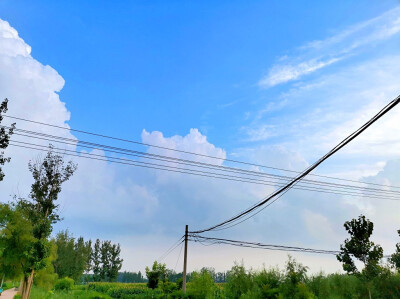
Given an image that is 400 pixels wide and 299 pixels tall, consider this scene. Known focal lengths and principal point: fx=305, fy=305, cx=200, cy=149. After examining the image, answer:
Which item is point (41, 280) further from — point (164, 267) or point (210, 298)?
point (210, 298)

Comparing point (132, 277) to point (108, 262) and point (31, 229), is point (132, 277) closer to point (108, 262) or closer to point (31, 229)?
point (108, 262)

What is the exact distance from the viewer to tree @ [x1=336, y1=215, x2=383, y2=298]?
96.2ft

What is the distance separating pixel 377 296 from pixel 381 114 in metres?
33.2

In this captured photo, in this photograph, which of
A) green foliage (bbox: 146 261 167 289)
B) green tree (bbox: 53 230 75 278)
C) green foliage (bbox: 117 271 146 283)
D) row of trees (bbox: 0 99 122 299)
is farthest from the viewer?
Answer: green foliage (bbox: 117 271 146 283)

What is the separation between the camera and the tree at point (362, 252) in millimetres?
29328

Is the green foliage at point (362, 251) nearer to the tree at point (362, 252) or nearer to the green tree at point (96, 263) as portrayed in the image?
the tree at point (362, 252)

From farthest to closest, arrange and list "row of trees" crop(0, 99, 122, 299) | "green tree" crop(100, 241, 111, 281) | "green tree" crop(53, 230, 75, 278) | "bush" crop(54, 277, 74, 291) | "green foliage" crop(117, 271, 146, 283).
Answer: "green foliage" crop(117, 271, 146, 283) → "green tree" crop(100, 241, 111, 281) → "green tree" crop(53, 230, 75, 278) → "bush" crop(54, 277, 74, 291) → "row of trees" crop(0, 99, 122, 299)

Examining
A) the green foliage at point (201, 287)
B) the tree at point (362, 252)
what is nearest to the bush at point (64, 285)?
the green foliage at point (201, 287)

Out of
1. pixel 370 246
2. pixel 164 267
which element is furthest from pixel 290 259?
pixel 164 267

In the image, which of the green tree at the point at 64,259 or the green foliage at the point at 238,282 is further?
the green tree at the point at 64,259

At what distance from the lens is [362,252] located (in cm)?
3016

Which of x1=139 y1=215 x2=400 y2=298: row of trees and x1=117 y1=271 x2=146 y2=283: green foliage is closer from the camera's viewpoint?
x1=139 y1=215 x2=400 y2=298: row of trees

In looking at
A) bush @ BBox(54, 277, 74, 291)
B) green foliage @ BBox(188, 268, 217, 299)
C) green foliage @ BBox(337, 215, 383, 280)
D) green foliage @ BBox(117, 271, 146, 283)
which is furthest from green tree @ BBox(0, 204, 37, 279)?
green foliage @ BBox(117, 271, 146, 283)

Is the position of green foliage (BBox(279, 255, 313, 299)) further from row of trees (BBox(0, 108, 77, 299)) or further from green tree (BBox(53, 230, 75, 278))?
green tree (BBox(53, 230, 75, 278))
